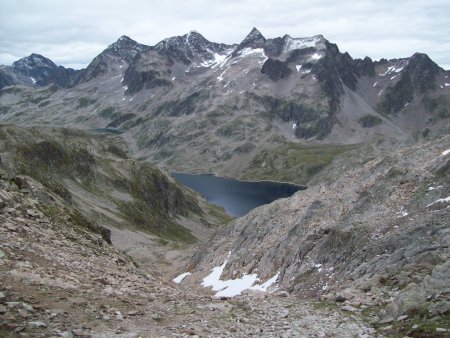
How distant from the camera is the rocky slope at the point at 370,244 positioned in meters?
20.2

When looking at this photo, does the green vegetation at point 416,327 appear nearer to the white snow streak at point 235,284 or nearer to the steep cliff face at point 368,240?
the steep cliff face at point 368,240

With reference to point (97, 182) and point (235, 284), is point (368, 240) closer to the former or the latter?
point (235, 284)

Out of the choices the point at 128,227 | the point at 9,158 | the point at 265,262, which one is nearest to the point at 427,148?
the point at 265,262

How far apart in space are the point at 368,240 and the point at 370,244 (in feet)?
6.96

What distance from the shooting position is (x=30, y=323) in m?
14.2

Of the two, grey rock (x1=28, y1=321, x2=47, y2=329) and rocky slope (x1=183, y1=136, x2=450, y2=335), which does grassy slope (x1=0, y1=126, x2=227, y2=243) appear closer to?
rocky slope (x1=183, y1=136, x2=450, y2=335)

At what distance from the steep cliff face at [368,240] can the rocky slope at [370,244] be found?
75 millimetres

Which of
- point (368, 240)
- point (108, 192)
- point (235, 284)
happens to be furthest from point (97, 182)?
point (368, 240)

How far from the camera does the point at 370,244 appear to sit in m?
34.9

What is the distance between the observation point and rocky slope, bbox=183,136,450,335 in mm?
20188

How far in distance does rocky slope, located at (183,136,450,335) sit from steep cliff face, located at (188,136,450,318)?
0.08 meters

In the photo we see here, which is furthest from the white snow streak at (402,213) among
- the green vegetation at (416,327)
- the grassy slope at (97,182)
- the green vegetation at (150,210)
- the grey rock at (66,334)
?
the green vegetation at (150,210)

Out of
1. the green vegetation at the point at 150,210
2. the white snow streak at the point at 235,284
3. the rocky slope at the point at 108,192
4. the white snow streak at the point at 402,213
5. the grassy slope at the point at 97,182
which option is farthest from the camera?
the green vegetation at the point at 150,210

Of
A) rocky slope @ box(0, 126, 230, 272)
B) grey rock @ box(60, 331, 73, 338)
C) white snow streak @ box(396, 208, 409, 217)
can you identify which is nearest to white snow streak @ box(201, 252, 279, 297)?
white snow streak @ box(396, 208, 409, 217)
